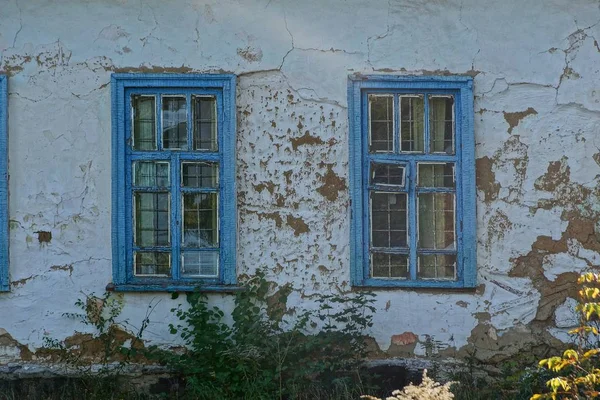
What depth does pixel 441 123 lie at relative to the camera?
5.80 meters

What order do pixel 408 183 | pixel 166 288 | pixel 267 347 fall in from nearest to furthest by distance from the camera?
pixel 267 347
pixel 166 288
pixel 408 183

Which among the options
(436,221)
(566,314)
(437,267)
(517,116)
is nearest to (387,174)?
(436,221)

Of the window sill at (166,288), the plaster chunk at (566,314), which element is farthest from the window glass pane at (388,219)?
the plaster chunk at (566,314)

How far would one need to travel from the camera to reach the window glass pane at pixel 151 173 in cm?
582

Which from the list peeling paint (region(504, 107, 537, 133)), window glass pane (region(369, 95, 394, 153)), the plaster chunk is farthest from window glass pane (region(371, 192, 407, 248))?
the plaster chunk

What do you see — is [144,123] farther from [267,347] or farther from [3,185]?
[267,347]

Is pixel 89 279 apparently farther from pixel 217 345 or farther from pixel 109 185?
pixel 217 345

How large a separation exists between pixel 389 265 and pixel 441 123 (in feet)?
3.49

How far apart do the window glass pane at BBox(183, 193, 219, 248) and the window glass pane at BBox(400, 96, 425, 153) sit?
1422mm

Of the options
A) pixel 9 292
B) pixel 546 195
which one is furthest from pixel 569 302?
pixel 9 292

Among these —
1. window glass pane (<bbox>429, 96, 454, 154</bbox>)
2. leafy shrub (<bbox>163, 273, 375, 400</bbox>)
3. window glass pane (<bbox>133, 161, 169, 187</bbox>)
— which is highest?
window glass pane (<bbox>429, 96, 454, 154</bbox>)

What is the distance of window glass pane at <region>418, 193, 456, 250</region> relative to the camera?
19.0 feet

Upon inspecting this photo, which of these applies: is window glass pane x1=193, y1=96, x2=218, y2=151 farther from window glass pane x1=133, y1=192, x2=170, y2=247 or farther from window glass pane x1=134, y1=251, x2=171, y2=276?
window glass pane x1=134, y1=251, x2=171, y2=276

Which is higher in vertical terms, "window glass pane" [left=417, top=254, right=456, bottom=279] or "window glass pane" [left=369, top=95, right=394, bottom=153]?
"window glass pane" [left=369, top=95, right=394, bottom=153]
